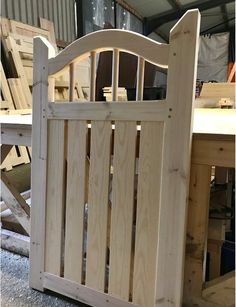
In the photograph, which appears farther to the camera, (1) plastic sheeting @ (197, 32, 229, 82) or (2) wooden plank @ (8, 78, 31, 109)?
(1) plastic sheeting @ (197, 32, 229, 82)

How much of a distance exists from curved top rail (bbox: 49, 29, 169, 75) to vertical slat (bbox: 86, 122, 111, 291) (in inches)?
12.4

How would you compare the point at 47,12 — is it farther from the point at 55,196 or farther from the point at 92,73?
the point at 55,196

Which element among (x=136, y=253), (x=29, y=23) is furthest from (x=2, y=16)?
(x=136, y=253)

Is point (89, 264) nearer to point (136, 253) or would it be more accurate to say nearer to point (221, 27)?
point (136, 253)

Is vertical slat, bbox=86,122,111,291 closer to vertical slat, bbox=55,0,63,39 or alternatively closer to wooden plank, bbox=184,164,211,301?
wooden plank, bbox=184,164,211,301

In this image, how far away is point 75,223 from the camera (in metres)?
1.43

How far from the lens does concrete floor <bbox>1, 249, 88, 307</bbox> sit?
1.47m

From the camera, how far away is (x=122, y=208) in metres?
1.29

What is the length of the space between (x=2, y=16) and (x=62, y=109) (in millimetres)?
2884

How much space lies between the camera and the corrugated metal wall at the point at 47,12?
A: 3.77 m

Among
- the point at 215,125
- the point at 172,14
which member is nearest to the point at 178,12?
the point at 172,14

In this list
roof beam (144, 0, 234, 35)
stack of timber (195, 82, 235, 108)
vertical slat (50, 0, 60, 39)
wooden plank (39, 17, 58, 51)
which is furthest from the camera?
roof beam (144, 0, 234, 35)

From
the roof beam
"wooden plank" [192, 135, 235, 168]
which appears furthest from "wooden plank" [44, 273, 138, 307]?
the roof beam

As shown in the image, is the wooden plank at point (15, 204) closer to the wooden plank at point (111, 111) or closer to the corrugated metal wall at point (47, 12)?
the wooden plank at point (111, 111)
